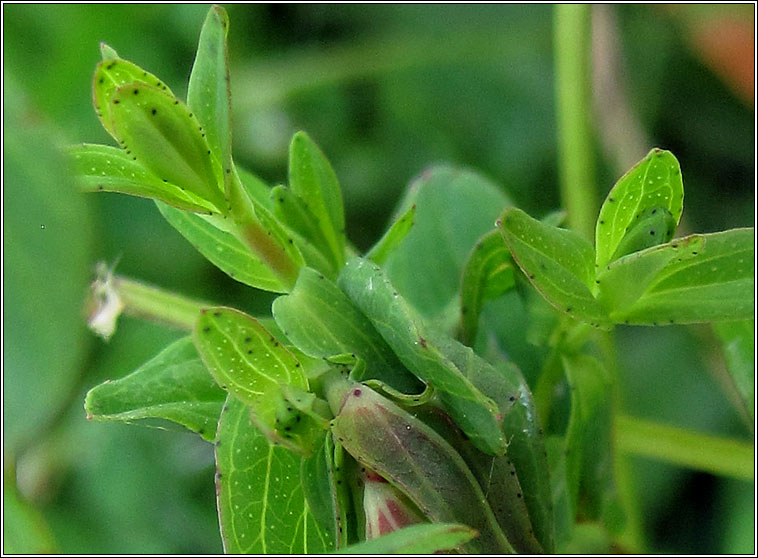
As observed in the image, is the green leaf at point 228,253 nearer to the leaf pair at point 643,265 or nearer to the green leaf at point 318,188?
the green leaf at point 318,188

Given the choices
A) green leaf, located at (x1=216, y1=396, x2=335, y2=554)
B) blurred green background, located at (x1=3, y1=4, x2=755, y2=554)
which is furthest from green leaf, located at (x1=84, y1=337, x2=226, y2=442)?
blurred green background, located at (x1=3, y1=4, x2=755, y2=554)

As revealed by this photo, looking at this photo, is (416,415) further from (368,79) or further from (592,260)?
(368,79)

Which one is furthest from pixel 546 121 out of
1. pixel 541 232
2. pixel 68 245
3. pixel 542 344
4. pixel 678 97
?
pixel 68 245

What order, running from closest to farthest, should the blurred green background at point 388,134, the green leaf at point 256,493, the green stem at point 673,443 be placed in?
the green leaf at point 256,493
the green stem at point 673,443
the blurred green background at point 388,134

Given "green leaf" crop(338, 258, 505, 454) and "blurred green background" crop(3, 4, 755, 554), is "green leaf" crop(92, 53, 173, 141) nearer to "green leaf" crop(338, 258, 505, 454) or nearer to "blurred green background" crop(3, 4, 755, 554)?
"green leaf" crop(338, 258, 505, 454)

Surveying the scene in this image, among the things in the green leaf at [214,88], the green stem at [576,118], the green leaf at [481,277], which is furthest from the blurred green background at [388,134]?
the green leaf at [214,88]

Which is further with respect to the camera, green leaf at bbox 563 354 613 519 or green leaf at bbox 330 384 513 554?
green leaf at bbox 563 354 613 519

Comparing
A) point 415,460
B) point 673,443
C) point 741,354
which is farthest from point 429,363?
point 673,443
